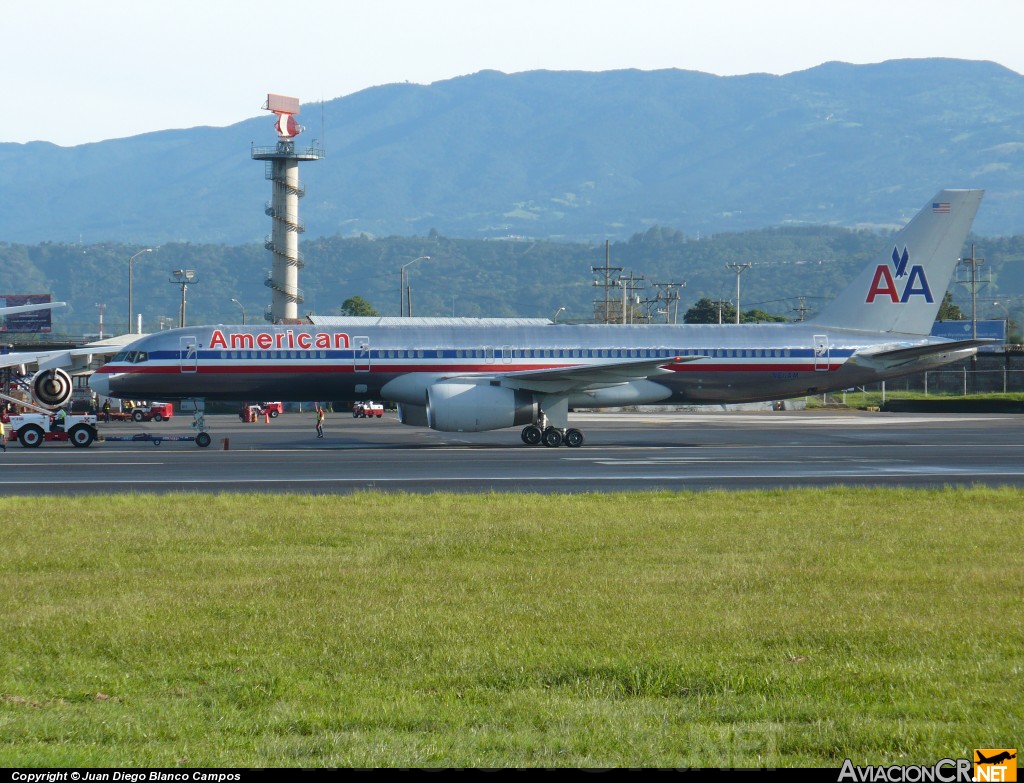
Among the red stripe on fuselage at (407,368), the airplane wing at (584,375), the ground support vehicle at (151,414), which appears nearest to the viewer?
the airplane wing at (584,375)

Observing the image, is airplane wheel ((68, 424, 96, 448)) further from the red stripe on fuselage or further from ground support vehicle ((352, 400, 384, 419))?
ground support vehicle ((352, 400, 384, 419))

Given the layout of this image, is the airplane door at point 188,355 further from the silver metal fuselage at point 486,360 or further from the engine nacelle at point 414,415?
the engine nacelle at point 414,415

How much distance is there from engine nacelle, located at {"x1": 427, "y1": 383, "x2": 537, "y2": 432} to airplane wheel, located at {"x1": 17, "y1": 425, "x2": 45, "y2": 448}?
14331mm

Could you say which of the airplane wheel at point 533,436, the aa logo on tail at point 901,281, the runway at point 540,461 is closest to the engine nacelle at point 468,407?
the runway at point 540,461

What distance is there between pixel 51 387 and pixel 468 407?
609 inches

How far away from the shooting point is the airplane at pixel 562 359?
42.8 meters

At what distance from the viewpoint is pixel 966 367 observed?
9875 centimetres

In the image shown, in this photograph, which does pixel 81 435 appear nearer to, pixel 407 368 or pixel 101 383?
pixel 101 383

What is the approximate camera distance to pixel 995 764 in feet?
23.5

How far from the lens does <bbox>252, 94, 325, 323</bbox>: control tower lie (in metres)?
122

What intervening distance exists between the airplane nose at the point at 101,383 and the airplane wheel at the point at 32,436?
326cm

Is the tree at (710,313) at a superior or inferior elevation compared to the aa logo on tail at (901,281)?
superior

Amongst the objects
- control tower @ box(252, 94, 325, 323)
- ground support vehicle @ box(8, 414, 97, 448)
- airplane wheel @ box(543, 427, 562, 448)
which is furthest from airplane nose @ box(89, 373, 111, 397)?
control tower @ box(252, 94, 325, 323)

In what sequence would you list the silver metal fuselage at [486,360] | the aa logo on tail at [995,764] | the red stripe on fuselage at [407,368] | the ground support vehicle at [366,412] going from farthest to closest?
1. the ground support vehicle at [366,412]
2. the silver metal fuselage at [486,360]
3. the red stripe on fuselage at [407,368]
4. the aa logo on tail at [995,764]
